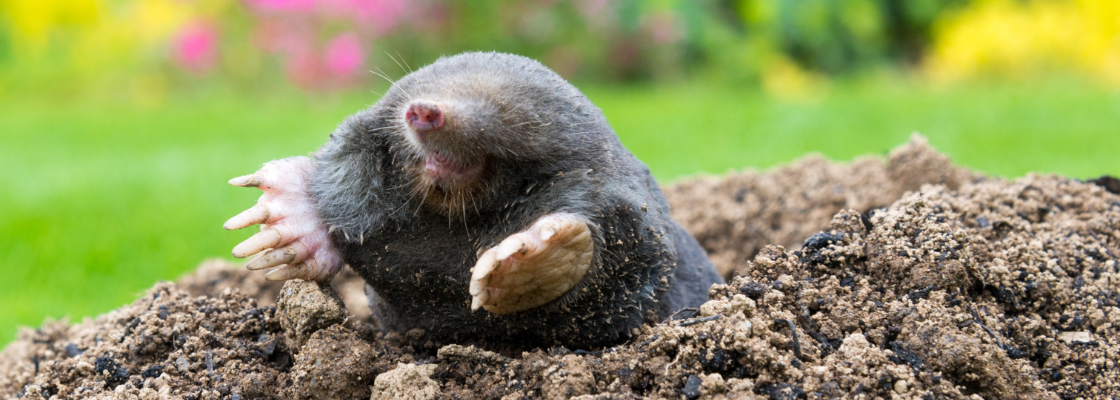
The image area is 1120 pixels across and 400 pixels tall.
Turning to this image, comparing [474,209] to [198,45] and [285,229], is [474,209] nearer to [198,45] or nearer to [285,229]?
[285,229]

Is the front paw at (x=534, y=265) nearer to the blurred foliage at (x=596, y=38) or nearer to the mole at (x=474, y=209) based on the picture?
the mole at (x=474, y=209)

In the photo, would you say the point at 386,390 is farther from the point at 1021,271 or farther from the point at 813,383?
the point at 1021,271

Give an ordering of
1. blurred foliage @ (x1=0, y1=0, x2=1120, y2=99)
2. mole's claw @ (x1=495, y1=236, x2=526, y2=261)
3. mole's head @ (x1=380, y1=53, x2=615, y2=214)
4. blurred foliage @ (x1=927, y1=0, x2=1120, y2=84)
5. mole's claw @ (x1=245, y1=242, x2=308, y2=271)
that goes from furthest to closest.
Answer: blurred foliage @ (x1=927, y1=0, x2=1120, y2=84) < blurred foliage @ (x1=0, y1=0, x2=1120, y2=99) < mole's claw @ (x1=245, y1=242, x2=308, y2=271) < mole's head @ (x1=380, y1=53, x2=615, y2=214) < mole's claw @ (x1=495, y1=236, x2=526, y2=261)

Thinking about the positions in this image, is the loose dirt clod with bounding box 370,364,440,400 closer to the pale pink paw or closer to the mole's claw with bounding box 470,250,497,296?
the mole's claw with bounding box 470,250,497,296

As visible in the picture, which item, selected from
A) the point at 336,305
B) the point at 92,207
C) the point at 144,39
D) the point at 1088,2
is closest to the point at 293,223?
the point at 336,305

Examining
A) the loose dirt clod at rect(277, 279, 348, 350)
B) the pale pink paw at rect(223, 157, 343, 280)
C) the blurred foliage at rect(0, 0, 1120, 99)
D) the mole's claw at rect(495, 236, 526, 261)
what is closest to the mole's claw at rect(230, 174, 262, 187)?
the pale pink paw at rect(223, 157, 343, 280)

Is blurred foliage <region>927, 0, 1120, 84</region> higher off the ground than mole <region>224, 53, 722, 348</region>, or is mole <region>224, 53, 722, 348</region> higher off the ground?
blurred foliage <region>927, 0, 1120, 84</region>

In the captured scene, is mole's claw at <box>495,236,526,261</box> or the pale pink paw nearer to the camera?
mole's claw at <box>495,236,526,261</box>

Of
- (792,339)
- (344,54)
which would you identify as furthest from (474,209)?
(344,54)
